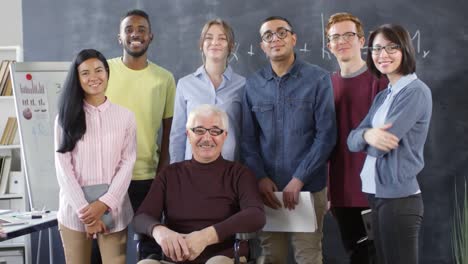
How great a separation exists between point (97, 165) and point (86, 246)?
0.40 meters

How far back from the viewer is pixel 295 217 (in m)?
2.99

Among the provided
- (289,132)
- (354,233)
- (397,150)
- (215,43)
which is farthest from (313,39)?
(397,150)

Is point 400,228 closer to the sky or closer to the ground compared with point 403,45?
closer to the ground

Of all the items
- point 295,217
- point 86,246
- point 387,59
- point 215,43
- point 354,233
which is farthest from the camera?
point 354,233

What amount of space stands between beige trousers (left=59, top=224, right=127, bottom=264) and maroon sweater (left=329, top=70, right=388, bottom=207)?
1.21 metres

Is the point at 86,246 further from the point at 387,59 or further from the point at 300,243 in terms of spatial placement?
the point at 387,59

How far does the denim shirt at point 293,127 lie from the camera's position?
2984mm

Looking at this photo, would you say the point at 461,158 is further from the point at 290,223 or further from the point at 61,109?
the point at 61,109

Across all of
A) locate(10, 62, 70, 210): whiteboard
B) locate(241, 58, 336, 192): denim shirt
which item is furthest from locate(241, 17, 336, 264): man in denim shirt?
locate(10, 62, 70, 210): whiteboard

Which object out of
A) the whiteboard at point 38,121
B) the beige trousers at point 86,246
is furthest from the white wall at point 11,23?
the beige trousers at point 86,246

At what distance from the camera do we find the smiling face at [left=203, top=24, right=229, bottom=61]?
3133 mm

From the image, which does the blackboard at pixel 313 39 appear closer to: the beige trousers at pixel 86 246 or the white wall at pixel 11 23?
the white wall at pixel 11 23

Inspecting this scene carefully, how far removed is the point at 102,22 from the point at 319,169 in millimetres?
2071

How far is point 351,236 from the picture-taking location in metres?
3.34
